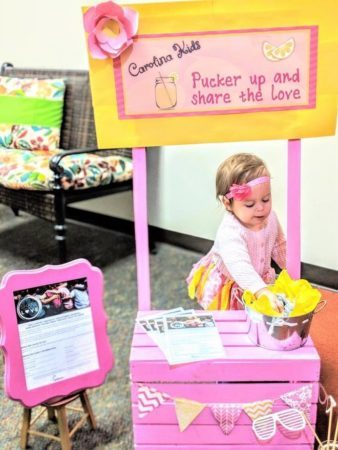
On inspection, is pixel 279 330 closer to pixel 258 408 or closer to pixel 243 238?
pixel 258 408

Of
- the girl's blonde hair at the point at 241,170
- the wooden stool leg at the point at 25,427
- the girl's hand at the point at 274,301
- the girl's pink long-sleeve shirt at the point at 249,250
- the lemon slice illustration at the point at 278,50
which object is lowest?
the wooden stool leg at the point at 25,427

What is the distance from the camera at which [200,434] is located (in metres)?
0.97

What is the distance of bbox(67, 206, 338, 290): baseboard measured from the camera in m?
1.96

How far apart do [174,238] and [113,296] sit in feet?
1.70

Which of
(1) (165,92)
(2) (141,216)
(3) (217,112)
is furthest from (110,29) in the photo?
(2) (141,216)

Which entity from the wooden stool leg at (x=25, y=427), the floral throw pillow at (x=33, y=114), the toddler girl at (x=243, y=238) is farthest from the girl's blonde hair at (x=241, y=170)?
the floral throw pillow at (x=33, y=114)

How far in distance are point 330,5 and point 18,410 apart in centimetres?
121

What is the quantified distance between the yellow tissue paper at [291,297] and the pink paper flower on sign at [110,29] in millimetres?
557

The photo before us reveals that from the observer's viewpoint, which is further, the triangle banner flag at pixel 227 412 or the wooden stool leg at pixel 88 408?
the wooden stool leg at pixel 88 408

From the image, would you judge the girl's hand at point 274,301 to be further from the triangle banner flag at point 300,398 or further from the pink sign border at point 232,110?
the pink sign border at point 232,110

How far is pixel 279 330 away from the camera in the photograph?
94cm

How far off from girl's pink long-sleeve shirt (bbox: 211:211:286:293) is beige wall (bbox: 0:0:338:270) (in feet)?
0.32

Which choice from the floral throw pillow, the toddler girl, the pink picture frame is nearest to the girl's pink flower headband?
the toddler girl

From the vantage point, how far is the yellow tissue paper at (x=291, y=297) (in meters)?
0.96
